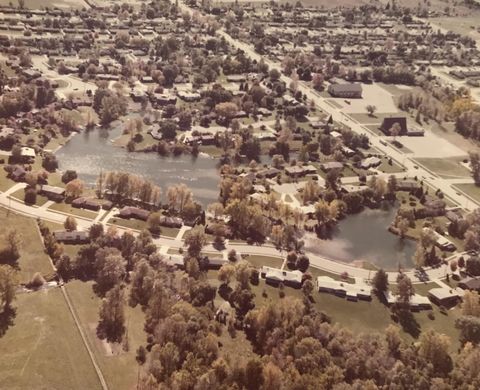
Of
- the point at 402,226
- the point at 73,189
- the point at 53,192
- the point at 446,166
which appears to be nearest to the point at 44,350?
the point at 73,189

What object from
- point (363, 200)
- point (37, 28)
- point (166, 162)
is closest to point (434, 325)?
point (363, 200)

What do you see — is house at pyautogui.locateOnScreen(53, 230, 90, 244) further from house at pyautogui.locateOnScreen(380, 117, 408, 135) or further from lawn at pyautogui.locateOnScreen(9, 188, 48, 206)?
house at pyautogui.locateOnScreen(380, 117, 408, 135)

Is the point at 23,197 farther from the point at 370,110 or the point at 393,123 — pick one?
the point at 370,110

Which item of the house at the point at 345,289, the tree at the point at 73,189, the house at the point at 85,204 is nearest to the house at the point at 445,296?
the house at the point at 345,289

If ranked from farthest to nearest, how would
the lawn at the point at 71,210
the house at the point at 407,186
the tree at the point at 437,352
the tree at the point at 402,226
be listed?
the house at the point at 407,186, the tree at the point at 402,226, the lawn at the point at 71,210, the tree at the point at 437,352

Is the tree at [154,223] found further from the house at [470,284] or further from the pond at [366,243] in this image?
the house at [470,284]

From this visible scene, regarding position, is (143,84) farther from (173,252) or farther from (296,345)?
(296,345)
